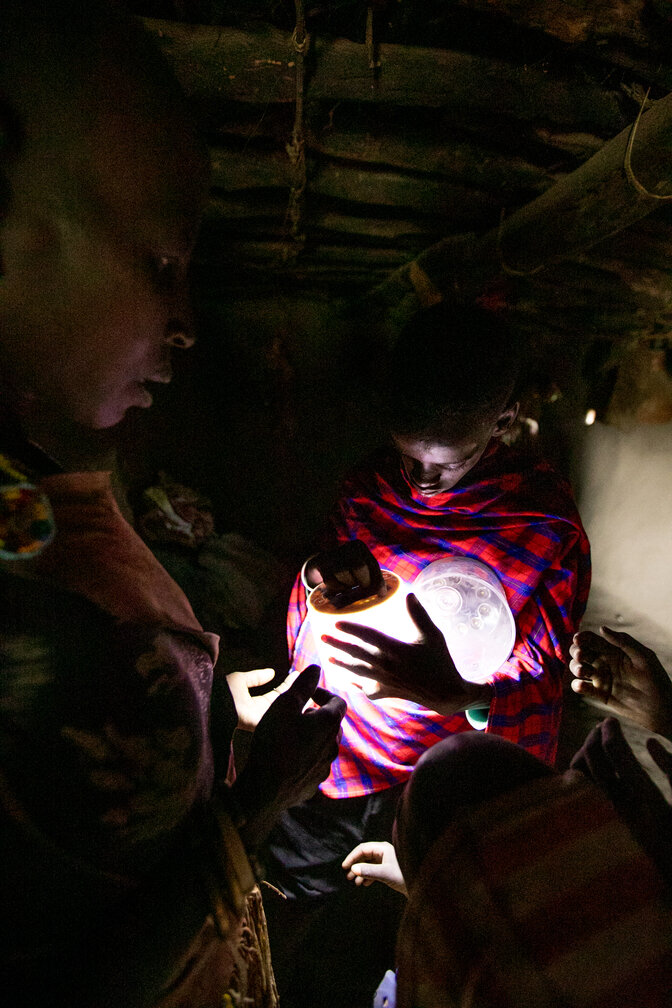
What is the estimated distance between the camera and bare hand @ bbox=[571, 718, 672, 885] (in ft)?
2.15

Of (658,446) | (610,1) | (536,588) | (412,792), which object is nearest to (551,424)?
(658,446)

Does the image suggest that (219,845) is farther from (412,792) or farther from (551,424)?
(551,424)

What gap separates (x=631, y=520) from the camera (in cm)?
375

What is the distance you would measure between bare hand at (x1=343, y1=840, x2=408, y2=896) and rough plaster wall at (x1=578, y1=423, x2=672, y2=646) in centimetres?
285

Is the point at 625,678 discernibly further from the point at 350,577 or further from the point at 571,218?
the point at 571,218

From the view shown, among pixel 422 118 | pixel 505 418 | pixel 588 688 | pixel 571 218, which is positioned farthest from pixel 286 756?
pixel 422 118

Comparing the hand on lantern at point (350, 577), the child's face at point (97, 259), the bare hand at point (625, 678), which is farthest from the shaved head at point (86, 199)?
the bare hand at point (625, 678)

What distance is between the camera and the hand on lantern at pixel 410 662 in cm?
134

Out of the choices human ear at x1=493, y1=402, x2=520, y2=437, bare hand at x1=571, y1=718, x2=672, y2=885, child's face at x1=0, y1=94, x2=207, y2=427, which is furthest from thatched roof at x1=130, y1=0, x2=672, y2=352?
bare hand at x1=571, y1=718, x2=672, y2=885

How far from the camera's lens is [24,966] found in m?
0.75

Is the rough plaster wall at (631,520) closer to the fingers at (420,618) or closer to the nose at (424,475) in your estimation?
the nose at (424,475)

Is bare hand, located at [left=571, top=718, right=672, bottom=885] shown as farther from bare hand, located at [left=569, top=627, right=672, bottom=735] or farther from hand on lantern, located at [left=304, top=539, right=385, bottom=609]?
hand on lantern, located at [left=304, top=539, right=385, bottom=609]

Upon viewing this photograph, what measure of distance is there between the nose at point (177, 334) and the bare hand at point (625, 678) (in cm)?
127

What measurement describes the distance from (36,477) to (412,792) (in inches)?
35.1
